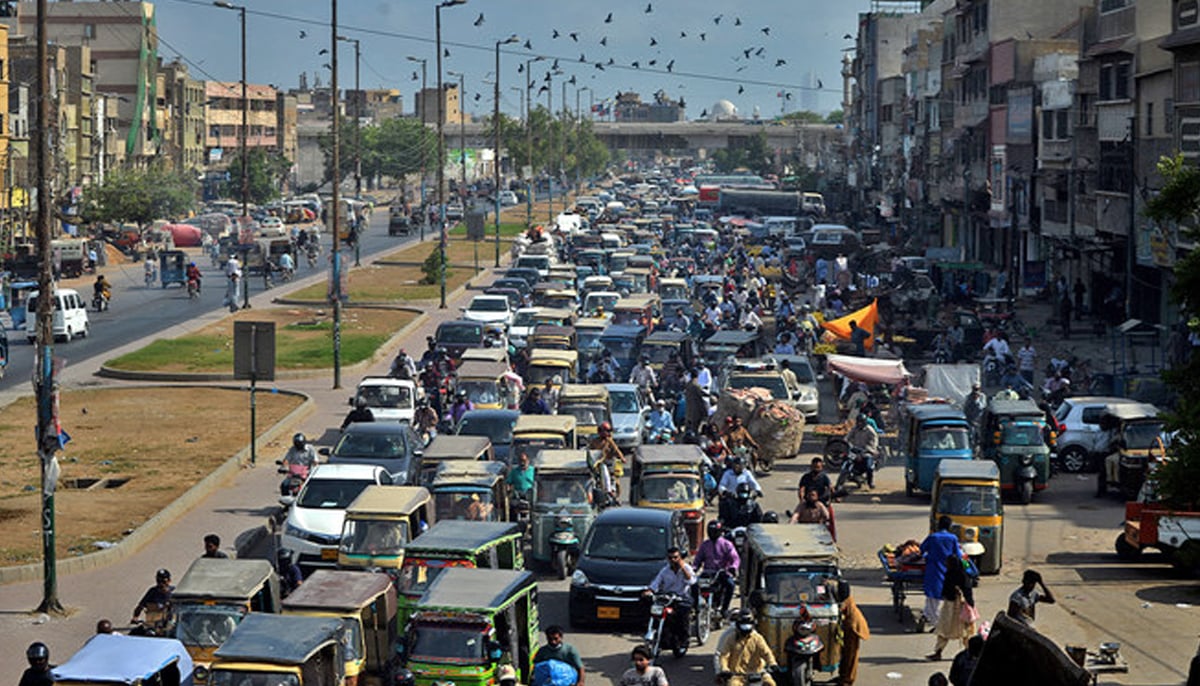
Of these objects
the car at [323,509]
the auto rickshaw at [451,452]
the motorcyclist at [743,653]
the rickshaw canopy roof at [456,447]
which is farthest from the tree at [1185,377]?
the rickshaw canopy roof at [456,447]

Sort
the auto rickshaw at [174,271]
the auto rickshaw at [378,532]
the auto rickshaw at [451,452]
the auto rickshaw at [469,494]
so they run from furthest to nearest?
the auto rickshaw at [174,271] → the auto rickshaw at [451,452] → the auto rickshaw at [469,494] → the auto rickshaw at [378,532]

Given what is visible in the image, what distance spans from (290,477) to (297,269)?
210ft

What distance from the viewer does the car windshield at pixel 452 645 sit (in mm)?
18172

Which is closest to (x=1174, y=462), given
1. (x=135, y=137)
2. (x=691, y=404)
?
(x=691, y=404)

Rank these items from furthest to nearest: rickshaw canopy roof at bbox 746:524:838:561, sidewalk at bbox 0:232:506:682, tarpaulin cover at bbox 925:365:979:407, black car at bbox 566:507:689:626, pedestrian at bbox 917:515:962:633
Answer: tarpaulin cover at bbox 925:365:979:407, black car at bbox 566:507:689:626, sidewalk at bbox 0:232:506:682, pedestrian at bbox 917:515:962:633, rickshaw canopy roof at bbox 746:524:838:561

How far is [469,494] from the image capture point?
25984 millimetres

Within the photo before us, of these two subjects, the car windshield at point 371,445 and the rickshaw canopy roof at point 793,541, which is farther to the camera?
the car windshield at point 371,445

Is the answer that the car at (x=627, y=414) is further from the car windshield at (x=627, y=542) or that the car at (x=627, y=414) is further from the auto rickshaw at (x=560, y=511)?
the car windshield at (x=627, y=542)

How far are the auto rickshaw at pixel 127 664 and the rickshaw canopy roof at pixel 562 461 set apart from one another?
31.0ft

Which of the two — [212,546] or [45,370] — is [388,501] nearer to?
[212,546]

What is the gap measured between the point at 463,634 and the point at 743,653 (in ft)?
8.76

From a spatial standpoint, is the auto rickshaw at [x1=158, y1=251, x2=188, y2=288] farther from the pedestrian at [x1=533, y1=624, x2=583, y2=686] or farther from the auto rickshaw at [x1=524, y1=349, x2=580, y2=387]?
the pedestrian at [x1=533, y1=624, x2=583, y2=686]

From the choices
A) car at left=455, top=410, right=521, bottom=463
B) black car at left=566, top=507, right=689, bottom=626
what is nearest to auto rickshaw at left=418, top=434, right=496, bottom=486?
car at left=455, top=410, right=521, bottom=463

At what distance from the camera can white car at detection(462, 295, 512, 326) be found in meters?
55.1
